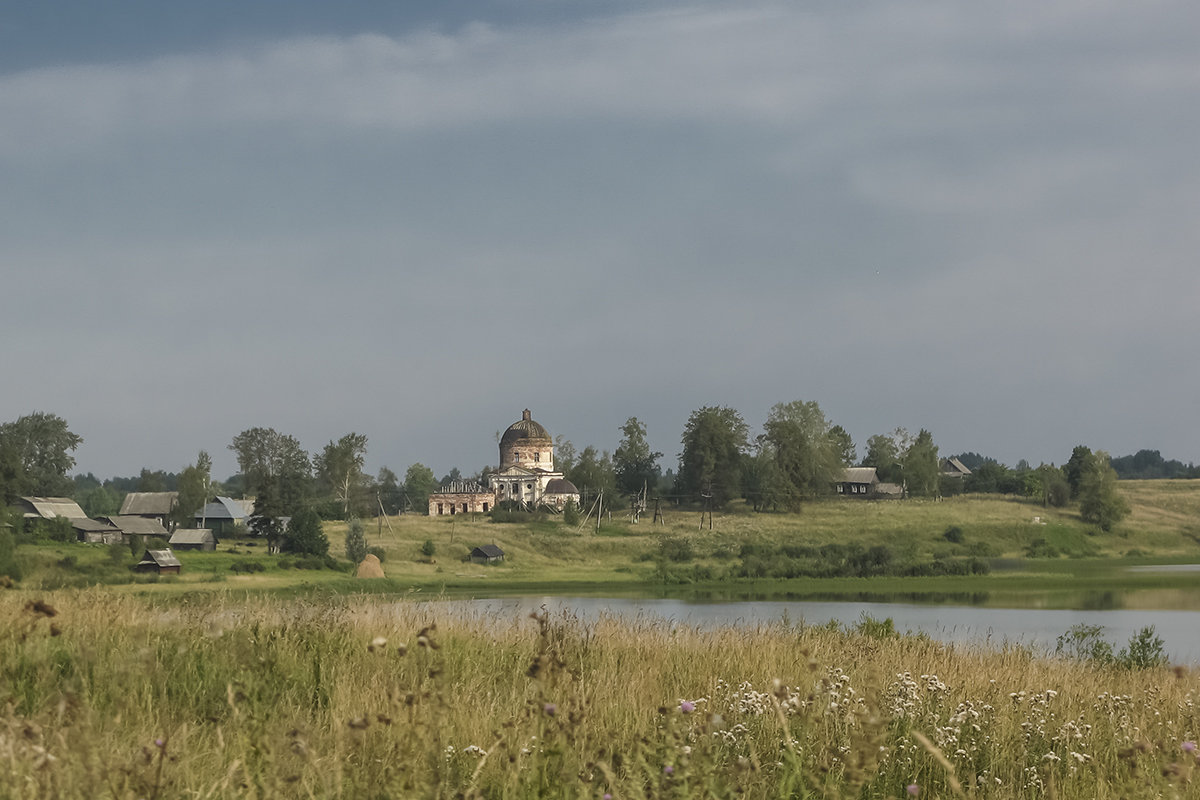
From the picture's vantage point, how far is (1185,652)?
3081cm

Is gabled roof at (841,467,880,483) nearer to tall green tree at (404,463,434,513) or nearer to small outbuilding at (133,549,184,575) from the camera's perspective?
tall green tree at (404,463,434,513)

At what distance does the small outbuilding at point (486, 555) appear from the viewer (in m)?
82.6

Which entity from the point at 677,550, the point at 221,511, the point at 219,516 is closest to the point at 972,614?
the point at 677,550

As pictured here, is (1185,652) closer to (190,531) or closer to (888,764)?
(888,764)

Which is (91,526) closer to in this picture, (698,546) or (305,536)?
(305,536)

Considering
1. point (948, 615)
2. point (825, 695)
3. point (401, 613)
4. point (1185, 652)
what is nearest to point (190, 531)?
point (948, 615)

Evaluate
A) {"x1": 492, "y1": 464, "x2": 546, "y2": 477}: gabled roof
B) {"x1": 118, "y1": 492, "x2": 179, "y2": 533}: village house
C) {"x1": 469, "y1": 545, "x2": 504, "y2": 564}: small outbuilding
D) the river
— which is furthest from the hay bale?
{"x1": 492, "y1": 464, "x2": 546, "y2": 477}: gabled roof

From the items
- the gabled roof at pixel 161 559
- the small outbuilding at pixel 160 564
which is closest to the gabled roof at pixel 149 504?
the gabled roof at pixel 161 559

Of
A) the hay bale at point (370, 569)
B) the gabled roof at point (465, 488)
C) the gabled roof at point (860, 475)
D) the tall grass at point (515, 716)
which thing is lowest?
the hay bale at point (370, 569)

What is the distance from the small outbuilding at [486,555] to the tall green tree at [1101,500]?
185 ft

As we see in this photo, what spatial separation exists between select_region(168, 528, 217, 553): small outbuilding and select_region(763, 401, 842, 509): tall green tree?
185 feet

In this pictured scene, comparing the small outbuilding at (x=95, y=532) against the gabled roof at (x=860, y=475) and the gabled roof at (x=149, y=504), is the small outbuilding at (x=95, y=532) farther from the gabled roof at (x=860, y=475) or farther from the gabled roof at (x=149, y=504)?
the gabled roof at (x=860, y=475)

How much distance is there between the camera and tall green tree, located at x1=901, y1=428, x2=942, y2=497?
401ft

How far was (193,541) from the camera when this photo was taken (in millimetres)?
90250
